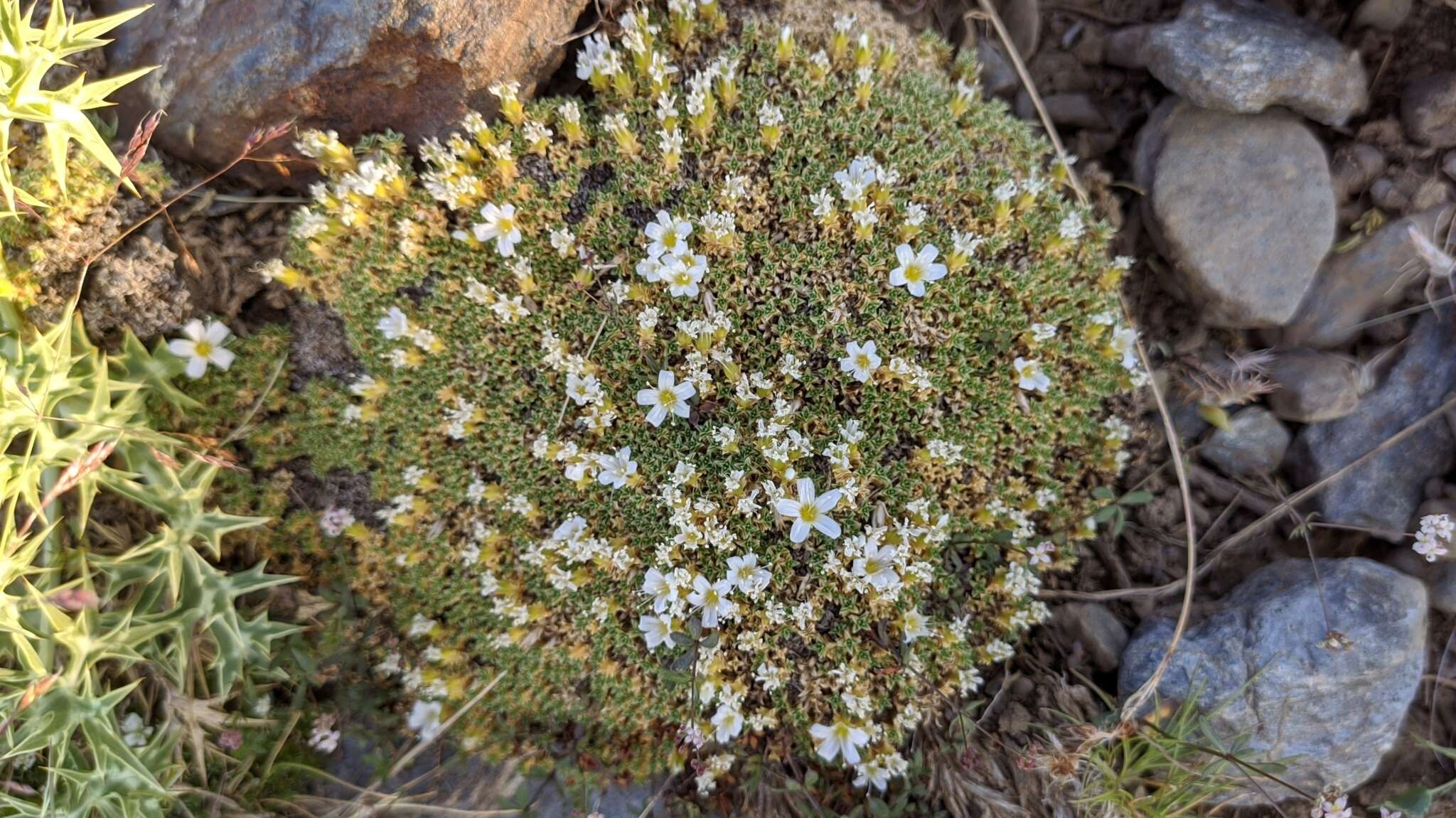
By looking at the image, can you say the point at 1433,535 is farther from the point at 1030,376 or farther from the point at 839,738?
the point at 839,738

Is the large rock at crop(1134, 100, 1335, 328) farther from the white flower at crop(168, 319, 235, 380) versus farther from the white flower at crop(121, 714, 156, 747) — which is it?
the white flower at crop(121, 714, 156, 747)

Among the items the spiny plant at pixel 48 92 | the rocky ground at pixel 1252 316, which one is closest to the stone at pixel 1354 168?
the rocky ground at pixel 1252 316

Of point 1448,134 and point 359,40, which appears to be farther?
point 1448,134

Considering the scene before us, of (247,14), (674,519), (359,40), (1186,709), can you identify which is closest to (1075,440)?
(1186,709)

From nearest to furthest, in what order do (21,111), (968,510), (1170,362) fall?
(21,111) < (968,510) < (1170,362)

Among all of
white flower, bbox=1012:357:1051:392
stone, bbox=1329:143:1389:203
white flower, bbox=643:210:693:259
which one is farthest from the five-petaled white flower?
stone, bbox=1329:143:1389:203

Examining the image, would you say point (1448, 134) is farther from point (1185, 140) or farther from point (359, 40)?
point (359, 40)
